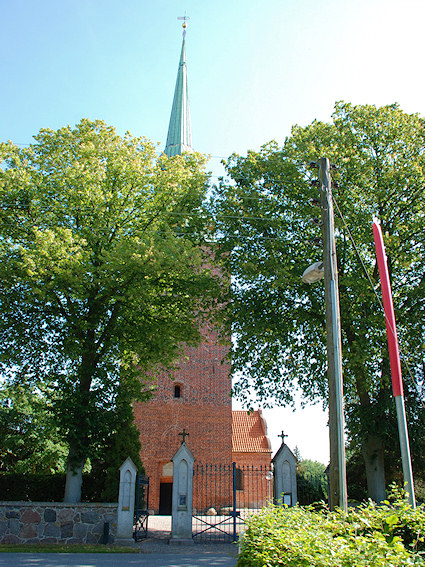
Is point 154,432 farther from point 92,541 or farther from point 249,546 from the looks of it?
point 249,546

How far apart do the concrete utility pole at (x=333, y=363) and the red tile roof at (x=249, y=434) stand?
2588 cm

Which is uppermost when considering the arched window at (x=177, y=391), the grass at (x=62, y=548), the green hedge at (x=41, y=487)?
the arched window at (x=177, y=391)

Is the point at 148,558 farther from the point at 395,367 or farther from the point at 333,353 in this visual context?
the point at 395,367

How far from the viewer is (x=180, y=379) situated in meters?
28.9

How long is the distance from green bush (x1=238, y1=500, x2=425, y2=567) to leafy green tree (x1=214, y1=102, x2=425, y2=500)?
33.2ft

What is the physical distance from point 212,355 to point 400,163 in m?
16.7

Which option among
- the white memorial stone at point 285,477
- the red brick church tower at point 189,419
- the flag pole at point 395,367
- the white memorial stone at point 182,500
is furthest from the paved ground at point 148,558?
the red brick church tower at point 189,419

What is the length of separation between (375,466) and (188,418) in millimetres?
13549

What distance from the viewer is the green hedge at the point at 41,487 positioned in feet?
54.4

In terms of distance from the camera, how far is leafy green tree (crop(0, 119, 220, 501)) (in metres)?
15.0

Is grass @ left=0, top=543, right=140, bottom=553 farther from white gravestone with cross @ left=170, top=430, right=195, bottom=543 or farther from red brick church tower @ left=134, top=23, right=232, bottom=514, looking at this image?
red brick church tower @ left=134, top=23, right=232, bottom=514

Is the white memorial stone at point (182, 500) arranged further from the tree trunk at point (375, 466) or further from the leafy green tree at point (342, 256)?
the tree trunk at point (375, 466)

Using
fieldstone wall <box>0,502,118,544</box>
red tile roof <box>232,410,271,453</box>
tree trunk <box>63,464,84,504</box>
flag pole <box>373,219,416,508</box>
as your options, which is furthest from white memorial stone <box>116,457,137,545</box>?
red tile roof <box>232,410,271,453</box>

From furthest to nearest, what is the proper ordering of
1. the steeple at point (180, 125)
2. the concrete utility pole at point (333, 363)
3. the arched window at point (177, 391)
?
the steeple at point (180, 125), the arched window at point (177, 391), the concrete utility pole at point (333, 363)
